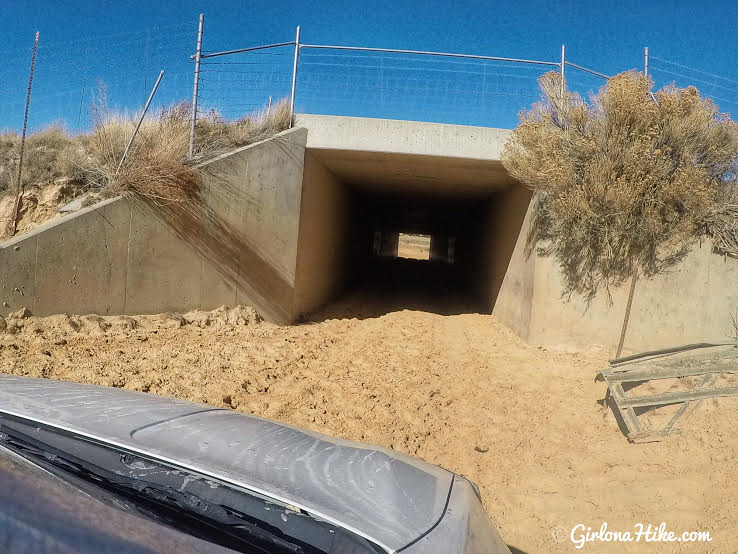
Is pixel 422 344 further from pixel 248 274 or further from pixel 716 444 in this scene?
pixel 716 444

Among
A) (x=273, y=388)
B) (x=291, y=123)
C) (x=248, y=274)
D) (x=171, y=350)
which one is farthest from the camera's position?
(x=291, y=123)

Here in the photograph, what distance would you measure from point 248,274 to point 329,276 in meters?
3.34

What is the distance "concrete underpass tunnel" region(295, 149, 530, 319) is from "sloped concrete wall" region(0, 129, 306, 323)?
515 mm

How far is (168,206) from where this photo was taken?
23.9 feet

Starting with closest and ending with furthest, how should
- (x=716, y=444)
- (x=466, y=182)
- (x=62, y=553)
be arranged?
(x=62, y=553)
(x=716, y=444)
(x=466, y=182)

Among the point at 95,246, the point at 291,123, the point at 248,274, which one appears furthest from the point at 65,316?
the point at 291,123

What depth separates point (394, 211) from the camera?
18.7 m

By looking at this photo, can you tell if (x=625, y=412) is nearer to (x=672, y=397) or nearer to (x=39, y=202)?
(x=672, y=397)

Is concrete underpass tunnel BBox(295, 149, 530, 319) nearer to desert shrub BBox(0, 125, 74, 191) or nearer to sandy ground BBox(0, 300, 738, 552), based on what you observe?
sandy ground BBox(0, 300, 738, 552)

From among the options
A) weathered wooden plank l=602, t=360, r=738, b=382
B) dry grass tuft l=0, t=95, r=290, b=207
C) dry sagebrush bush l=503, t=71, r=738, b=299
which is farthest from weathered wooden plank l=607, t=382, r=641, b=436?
dry grass tuft l=0, t=95, r=290, b=207

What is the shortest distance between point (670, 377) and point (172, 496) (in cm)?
539

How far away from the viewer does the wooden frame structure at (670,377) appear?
495 centimetres

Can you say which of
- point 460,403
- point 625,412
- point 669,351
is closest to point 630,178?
point 669,351

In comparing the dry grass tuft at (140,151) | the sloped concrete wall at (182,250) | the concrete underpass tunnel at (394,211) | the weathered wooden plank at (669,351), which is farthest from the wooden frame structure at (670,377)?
the dry grass tuft at (140,151)
